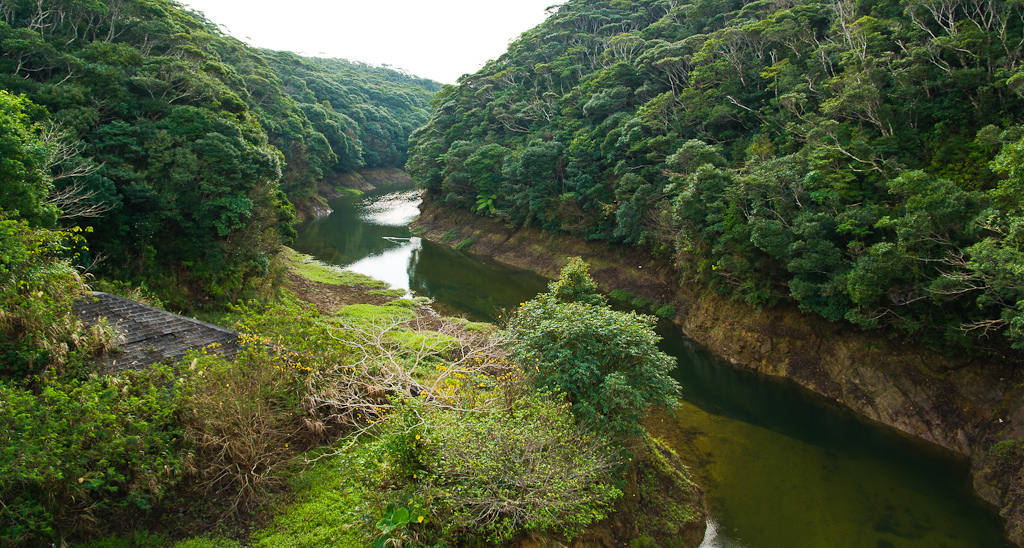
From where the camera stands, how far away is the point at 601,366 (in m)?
9.49

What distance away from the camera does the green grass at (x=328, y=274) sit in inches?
1030

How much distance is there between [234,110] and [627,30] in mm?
31828

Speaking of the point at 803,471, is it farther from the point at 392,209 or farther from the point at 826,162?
the point at 392,209

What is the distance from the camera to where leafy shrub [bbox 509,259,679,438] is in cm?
891

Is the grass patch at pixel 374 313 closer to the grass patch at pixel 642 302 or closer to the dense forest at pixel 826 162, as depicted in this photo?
the grass patch at pixel 642 302

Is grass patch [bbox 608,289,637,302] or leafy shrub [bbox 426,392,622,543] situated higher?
leafy shrub [bbox 426,392,622,543]

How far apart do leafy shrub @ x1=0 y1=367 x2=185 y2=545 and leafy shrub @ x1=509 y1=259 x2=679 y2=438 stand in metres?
6.22

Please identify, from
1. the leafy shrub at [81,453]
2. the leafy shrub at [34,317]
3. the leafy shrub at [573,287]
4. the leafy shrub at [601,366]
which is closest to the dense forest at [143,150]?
the leafy shrub at [34,317]

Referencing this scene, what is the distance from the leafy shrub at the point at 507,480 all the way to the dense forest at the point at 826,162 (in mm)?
10096

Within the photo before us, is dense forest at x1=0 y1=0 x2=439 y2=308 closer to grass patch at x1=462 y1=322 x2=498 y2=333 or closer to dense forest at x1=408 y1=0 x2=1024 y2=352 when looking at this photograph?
grass patch at x1=462 y1=322 x2=498 y2=333

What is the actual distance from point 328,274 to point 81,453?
22080 millimetres

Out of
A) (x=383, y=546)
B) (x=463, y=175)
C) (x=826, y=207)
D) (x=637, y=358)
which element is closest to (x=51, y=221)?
(x=383, y=546)

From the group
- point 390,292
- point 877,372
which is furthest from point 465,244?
point 877,372

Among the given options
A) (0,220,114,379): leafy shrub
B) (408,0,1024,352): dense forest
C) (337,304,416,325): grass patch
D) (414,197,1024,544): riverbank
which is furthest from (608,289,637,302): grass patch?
(0,220,114,379): leafy shrub
